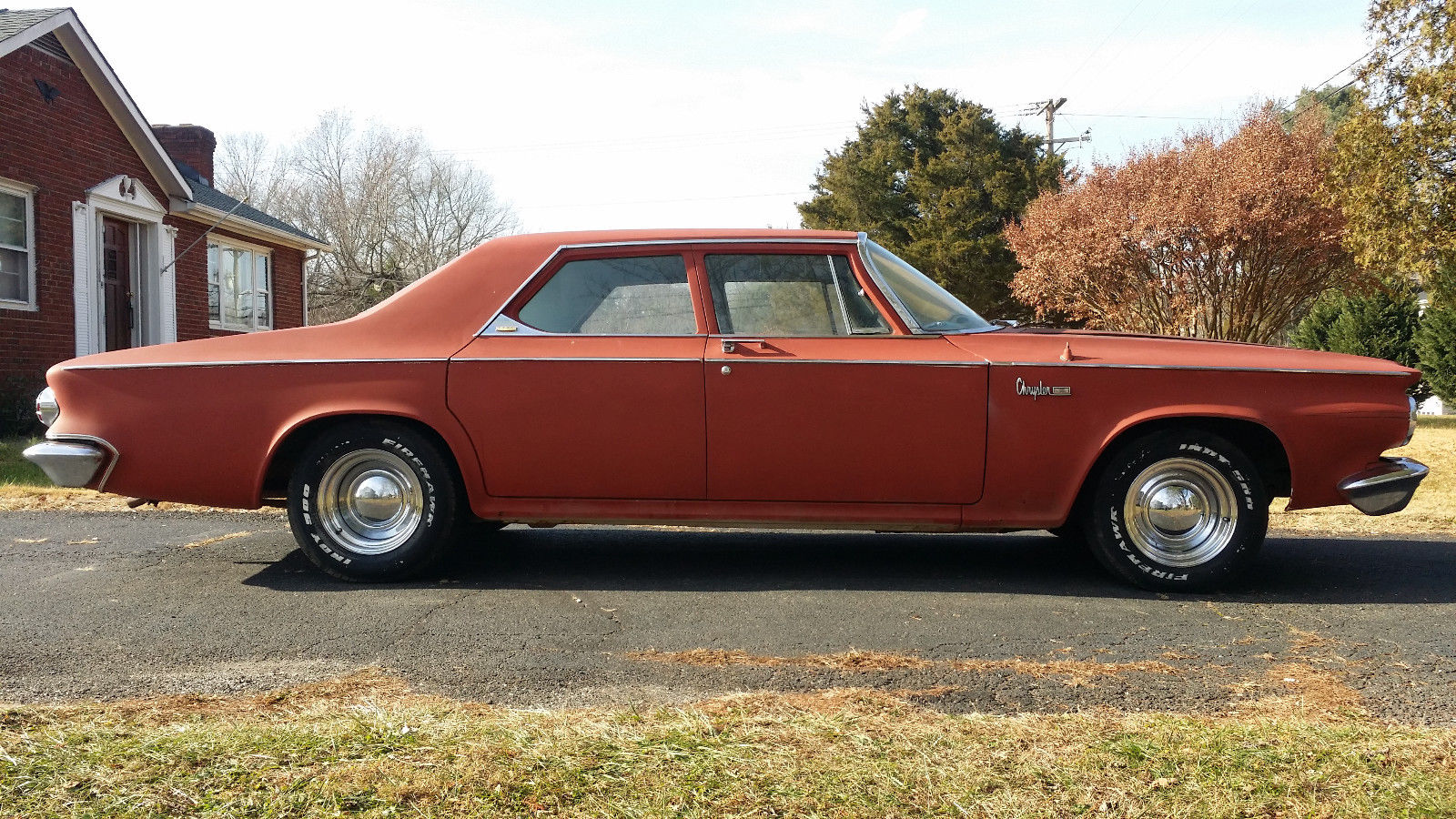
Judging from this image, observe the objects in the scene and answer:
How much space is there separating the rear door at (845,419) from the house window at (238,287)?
52.7 feet

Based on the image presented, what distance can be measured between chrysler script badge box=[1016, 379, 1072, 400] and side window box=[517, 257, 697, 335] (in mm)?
1384

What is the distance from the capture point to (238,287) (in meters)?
→ 19.9

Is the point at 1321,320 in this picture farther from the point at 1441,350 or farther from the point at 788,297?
the point at 788,297

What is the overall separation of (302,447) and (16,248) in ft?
34.8

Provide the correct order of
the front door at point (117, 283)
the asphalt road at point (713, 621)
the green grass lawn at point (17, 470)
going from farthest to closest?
1. the front door at point (117, 283)
2. the green grass lawn at point (17, 470)
3. the asphalt road at point (713, 621)

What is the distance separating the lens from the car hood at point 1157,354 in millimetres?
4434

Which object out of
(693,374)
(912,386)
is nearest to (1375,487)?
(912,386)

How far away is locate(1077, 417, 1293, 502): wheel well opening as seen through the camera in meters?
4.52

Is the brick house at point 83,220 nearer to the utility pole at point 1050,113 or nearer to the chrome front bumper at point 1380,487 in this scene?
the chrome front bumper at point 1380,487

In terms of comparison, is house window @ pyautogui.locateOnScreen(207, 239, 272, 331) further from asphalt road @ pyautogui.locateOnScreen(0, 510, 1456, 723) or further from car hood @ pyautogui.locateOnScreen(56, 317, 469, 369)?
car hood @ pyautogui.locateOnScreen(56, 317, 469, 369)

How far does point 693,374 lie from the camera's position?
4.52 meters

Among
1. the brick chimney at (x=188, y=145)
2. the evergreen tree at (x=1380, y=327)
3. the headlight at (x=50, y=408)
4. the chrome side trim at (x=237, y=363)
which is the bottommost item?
the headlight at (x=50, y=408)

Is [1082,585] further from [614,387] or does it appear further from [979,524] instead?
[614,387]

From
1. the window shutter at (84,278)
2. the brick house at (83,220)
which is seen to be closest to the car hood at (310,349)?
the brick house at (83,220)
